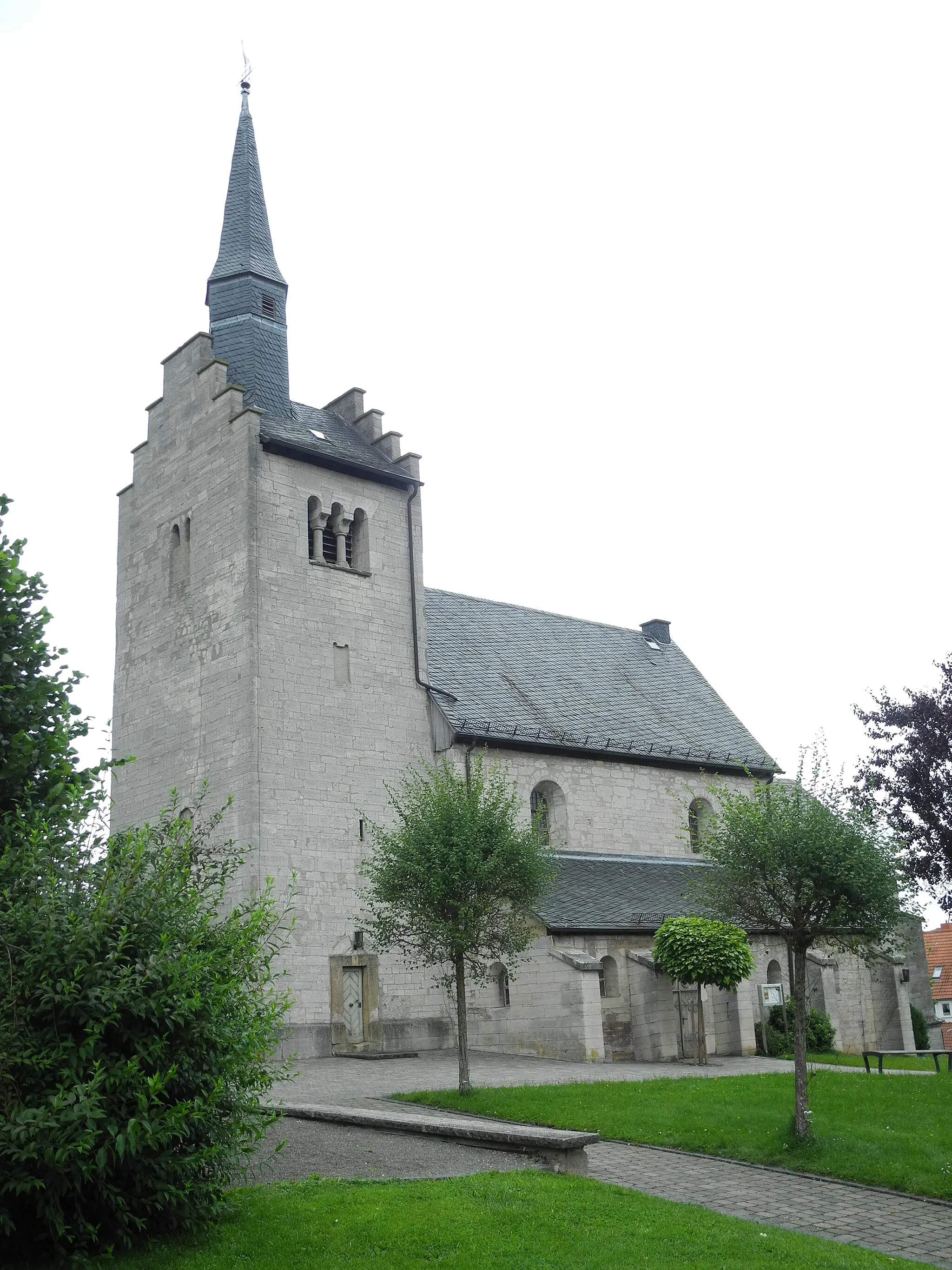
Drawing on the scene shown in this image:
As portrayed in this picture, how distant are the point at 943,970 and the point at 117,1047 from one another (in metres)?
54.9

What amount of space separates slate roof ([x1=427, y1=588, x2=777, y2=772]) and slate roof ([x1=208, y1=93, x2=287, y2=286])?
36.2 ft

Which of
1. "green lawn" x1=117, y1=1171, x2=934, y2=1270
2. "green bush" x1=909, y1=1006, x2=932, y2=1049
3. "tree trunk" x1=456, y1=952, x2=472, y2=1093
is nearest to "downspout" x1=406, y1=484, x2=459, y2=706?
"tree trunk" x1=456, y1=952, x2=472, y2=1093

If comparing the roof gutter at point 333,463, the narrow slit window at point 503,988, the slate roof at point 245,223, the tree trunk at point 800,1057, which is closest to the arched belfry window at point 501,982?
the narrow slit window at point 503,988

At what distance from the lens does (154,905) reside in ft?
35.2

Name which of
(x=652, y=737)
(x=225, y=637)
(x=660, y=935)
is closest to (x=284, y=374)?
(x=225, y=637)

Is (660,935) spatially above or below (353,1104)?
above

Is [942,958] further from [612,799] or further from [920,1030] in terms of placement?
[612,799]

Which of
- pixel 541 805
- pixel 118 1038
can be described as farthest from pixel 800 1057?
pixel 541 805

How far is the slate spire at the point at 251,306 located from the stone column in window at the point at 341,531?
3.24 m

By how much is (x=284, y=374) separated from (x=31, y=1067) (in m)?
26.3

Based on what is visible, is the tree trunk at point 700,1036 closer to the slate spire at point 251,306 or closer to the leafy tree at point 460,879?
the leafy tree at point 460,879

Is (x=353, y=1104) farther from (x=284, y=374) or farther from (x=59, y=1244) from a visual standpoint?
(x=284, y=374)

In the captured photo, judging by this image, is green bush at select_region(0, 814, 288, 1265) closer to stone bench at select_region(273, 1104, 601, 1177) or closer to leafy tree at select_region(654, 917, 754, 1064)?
stone bench at select_region(273, 1104, 601, 1177)

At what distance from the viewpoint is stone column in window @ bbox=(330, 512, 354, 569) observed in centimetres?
3180
